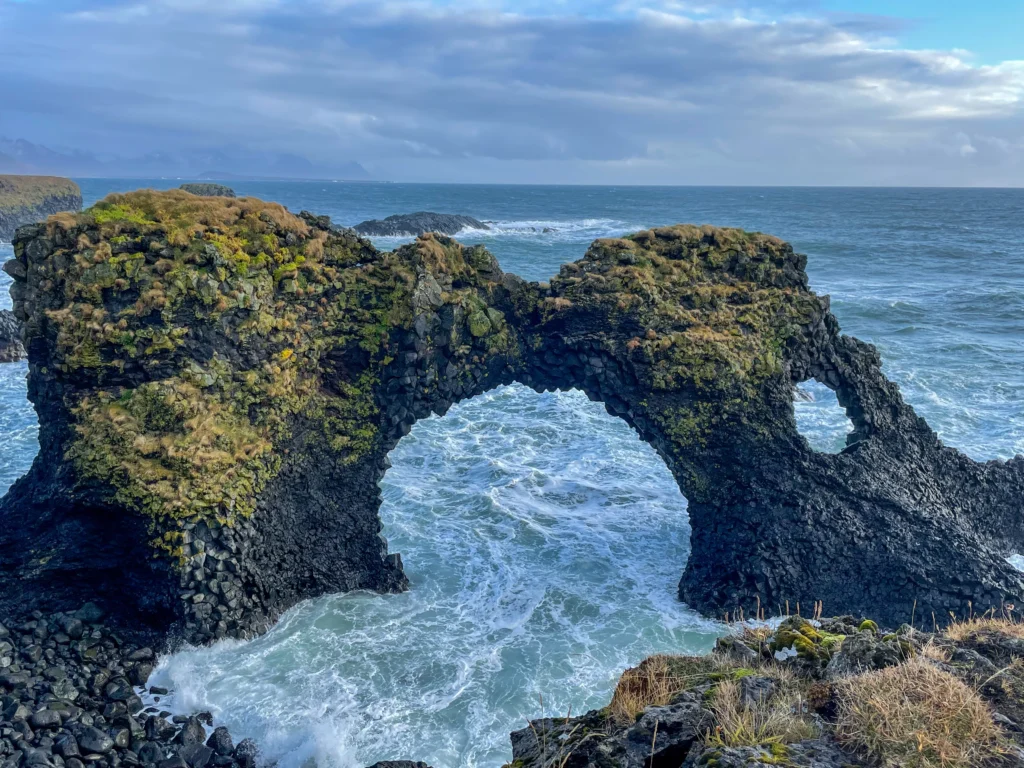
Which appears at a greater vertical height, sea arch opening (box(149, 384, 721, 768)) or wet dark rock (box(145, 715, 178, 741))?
sea arch opening (box(149, 384, 721, 768))

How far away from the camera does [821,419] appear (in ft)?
116

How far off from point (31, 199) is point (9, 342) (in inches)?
3232

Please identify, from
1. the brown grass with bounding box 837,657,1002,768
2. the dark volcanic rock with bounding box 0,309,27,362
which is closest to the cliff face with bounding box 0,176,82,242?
the dark volcanic rock with bounding box 0,309,27,362

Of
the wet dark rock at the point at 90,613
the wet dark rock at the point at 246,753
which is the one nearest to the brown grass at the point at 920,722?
the wet dark rock at the point at 246,753

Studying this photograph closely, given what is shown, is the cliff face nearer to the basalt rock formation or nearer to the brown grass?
the basalt rock formation

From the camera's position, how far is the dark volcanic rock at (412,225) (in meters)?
101

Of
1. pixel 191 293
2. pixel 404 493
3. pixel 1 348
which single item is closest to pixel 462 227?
pixel 1 348

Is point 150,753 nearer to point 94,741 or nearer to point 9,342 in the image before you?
point 94,741

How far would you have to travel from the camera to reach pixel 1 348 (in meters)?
43.2

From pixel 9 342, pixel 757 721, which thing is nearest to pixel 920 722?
pixel 757 721

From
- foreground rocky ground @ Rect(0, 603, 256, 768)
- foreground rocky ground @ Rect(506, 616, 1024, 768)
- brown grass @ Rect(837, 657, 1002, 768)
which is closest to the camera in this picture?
brown grass @ Rect(837, 657, 1002, 768)

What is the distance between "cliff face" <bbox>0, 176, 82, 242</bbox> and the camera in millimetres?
103375

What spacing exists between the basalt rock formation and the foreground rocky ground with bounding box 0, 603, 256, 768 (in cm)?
103

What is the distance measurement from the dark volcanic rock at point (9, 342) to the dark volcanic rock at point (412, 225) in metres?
55.6
